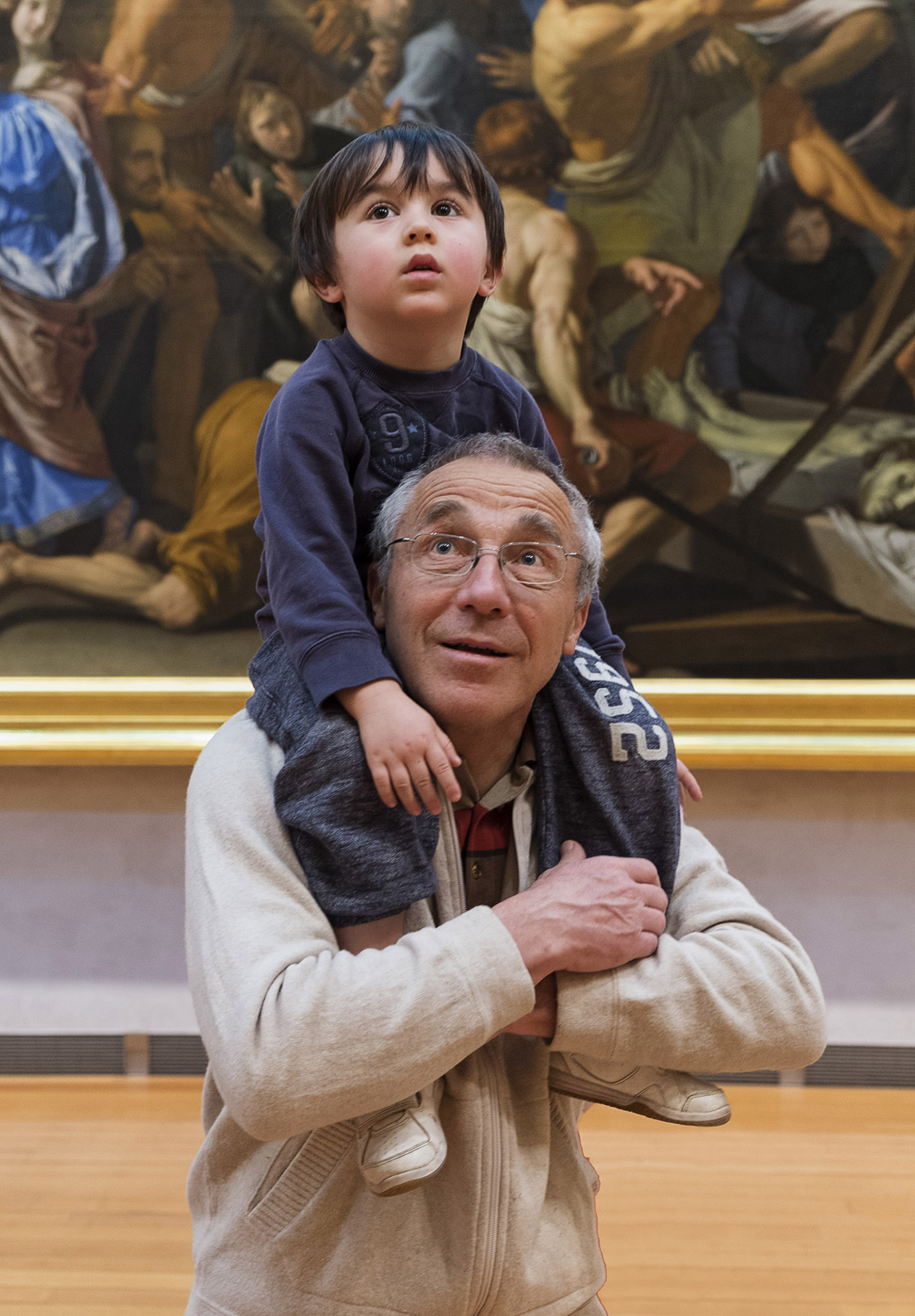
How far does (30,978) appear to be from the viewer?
446cm

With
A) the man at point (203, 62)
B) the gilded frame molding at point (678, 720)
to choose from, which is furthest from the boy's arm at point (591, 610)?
the man at point (203, 62)

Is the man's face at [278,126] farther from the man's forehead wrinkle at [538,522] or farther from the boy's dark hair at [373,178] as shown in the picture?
the man's forehead wrinkle at [538,522]

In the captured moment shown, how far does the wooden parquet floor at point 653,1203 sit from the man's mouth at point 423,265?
271 centimetres

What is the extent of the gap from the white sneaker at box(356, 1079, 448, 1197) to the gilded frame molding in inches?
110

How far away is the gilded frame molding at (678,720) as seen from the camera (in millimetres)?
4180

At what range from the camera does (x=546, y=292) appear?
4.18 m

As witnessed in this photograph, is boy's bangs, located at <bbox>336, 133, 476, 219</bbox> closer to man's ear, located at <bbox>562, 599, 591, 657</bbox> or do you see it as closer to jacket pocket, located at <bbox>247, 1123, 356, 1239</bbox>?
man's ear, located at <bbox>562, 599, 591, 657</bbox>

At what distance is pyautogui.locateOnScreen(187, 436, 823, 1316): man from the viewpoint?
142cm

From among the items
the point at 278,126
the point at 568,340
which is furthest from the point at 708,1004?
the point at 278,126

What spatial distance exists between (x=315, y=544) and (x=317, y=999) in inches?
28.0

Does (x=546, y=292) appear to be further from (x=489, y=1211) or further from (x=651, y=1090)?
(x=489, y=1211)

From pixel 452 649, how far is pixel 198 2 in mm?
3602

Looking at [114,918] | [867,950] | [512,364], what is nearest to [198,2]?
[512,364]

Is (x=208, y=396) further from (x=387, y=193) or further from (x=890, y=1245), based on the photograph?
(x=890, y=1245)
